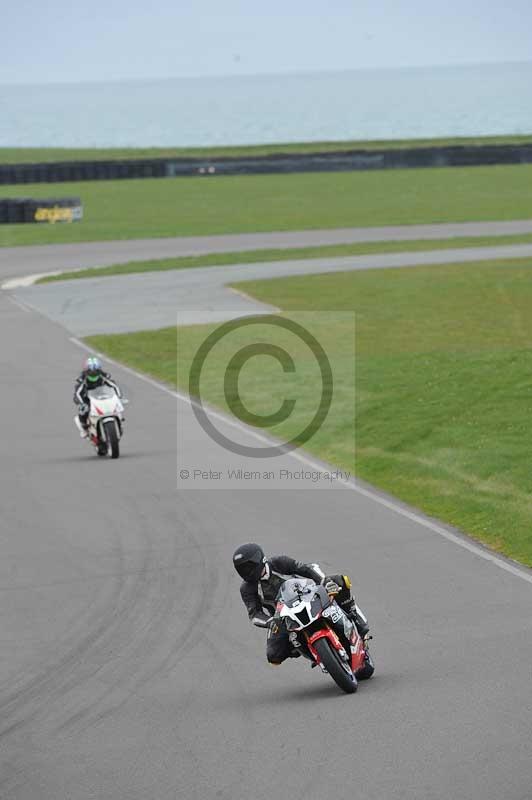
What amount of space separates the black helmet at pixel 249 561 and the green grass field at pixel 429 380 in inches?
207

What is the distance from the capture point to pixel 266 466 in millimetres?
22141

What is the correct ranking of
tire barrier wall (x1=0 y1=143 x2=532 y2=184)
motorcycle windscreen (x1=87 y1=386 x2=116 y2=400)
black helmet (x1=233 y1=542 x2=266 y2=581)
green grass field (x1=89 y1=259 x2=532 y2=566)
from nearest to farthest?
black helmet (x1=233 y1=542 x2=266 y2=581) < green grass field (x1=89 y1=259 x2=532 y2=566) < motorcycle windscreen (x1=87 y1=386 x2=116 y2=400) < tire barrier wall (x1=0 y1=143 x2=532 y2=184)

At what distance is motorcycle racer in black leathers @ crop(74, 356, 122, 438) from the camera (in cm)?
2319

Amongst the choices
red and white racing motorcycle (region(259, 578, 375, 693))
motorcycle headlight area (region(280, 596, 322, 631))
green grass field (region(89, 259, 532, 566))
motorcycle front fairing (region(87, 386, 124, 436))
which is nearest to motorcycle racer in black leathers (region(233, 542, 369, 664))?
red and white racing motorcycle (region(259, 578, 375, 693))

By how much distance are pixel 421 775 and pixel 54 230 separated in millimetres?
57788

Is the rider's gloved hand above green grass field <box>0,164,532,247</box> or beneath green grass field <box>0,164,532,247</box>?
beneath

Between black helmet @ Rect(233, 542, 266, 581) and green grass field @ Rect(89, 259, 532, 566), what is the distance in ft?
17.2

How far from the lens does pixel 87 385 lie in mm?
23422

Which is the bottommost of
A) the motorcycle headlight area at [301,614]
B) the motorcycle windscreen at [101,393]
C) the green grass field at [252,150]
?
the motorcycle headlight area at [301,614]

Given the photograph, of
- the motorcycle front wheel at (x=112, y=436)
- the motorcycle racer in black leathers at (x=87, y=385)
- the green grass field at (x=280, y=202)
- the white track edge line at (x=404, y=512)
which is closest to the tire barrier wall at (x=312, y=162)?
the green grass field at (x=280, y=202)

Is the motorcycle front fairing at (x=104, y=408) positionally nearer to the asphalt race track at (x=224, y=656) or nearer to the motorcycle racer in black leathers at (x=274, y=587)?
the asphalt race track at (x=224, y=656)

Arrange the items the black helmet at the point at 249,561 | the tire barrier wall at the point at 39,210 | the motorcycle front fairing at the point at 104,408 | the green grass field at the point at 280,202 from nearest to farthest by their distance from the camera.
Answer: the black helmet at the point at 249,561 < the motorcycle front fairing at the point at 104,408 < the green grass field at the point at 280,202 < the tire barrier wall at the point at 39,210

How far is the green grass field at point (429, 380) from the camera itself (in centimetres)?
2019

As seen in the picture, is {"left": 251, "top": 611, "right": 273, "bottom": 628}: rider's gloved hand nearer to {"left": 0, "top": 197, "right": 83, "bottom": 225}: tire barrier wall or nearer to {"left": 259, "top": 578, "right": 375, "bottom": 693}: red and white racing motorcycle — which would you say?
{"left": 259, "top": 578, "right": 375, "bottom": 693}: red and white racing motorcycle
